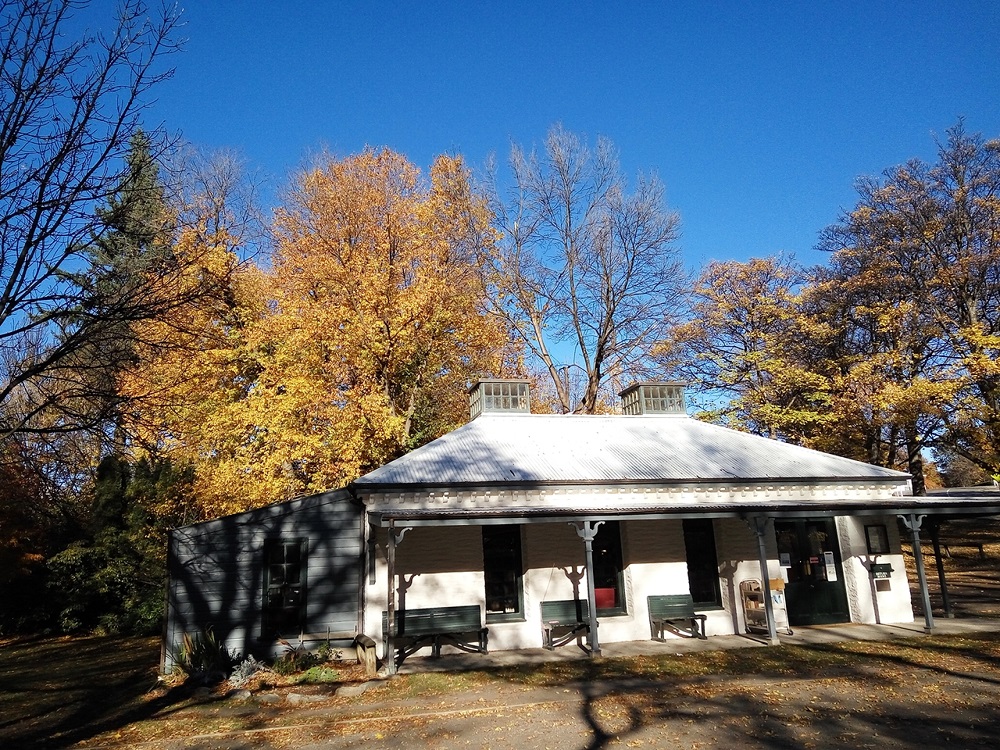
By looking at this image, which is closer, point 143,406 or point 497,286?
point 143,406

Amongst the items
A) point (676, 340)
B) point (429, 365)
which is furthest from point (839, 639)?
point (676, 340)

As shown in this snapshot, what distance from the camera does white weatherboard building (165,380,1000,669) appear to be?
1204 centimetres

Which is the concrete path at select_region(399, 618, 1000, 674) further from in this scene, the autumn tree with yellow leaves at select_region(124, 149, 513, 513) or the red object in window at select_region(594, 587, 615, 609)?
the autumn tree with yellow leaves at select_region(124, 149, 513, 513)

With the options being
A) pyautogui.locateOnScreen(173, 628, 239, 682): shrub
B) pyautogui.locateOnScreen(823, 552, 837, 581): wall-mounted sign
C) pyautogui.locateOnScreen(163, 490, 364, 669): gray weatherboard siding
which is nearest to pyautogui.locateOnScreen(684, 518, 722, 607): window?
pyautogui.locateOnScreen(823, 552, 837, 581): wall-mounted sign

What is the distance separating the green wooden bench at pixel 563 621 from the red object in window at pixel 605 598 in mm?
394

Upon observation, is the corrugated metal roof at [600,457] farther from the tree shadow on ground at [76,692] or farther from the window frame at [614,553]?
the tree shadow on ground at [76,692]

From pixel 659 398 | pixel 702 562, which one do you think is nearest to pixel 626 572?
pixel 702 562

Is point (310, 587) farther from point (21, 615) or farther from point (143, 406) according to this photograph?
point (21, 615)

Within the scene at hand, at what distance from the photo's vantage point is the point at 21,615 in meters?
19.1

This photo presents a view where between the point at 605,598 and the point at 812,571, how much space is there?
4.84m

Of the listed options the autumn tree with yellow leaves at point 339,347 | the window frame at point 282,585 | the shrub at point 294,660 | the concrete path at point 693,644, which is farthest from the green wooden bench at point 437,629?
the autumn tree with yellow leaves at point 339,347

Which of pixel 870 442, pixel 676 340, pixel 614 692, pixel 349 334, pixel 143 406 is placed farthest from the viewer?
pixel 676 340

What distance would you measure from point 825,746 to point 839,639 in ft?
20.7

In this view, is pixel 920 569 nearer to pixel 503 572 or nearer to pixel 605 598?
pixel 605 598
